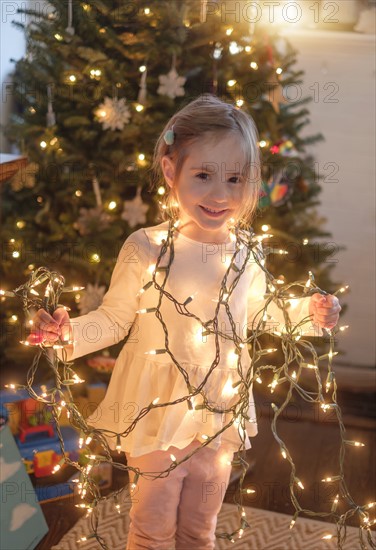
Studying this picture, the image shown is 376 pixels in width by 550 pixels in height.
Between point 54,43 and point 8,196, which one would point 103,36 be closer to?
point 54,43

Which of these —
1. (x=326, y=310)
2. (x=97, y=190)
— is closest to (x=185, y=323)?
(x=326, y=310)

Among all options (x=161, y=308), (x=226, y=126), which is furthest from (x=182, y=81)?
(x=161, y=308)

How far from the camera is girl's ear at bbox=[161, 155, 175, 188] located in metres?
1.32

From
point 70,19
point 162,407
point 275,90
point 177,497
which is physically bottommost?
point 177,497

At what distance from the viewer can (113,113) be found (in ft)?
6.30

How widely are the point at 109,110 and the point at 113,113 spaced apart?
1 centimetres

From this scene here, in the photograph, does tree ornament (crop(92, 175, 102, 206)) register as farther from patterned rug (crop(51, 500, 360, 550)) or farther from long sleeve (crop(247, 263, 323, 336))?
patterned rug (crop(51, 500, 360, 550))

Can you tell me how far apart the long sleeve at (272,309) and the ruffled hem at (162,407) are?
16cm

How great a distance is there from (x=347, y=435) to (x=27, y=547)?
1267 millimetres

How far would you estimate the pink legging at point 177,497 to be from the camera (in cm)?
133

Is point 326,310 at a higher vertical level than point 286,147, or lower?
lower

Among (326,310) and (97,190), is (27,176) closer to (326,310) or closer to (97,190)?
(97,190)

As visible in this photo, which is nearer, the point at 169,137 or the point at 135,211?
the point at 169,137

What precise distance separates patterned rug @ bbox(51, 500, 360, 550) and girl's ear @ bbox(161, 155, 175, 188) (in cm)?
101
